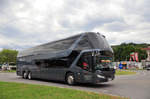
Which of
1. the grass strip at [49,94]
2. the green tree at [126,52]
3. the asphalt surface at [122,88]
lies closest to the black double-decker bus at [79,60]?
the asphalt surface at [122,88]

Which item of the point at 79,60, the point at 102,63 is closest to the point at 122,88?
the point at 102,63

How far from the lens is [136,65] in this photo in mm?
66250

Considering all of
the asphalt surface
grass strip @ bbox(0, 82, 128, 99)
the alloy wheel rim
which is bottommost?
the asphalt surface

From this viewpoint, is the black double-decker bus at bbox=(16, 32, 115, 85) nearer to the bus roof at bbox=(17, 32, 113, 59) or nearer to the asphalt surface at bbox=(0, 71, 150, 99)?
the bus roof at bbox=(17, 32, 113, 59)

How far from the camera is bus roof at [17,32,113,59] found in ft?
39.9

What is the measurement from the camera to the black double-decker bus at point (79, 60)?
11672 millimetres

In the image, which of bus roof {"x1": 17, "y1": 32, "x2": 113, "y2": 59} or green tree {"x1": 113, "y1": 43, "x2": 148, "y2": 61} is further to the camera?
green tree {"x1": 113, "y1": 43, "x2": 148, "y2": 61}

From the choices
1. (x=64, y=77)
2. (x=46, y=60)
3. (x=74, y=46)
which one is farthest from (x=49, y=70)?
(x=74, y=46)

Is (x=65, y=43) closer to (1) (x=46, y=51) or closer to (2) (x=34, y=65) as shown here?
(1) (x=46, y=51)

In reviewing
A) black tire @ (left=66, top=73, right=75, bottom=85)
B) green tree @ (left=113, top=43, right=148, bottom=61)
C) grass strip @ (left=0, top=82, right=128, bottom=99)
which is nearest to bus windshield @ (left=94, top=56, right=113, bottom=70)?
black tire @ (left=66, top=73, right=75, bottom=85)

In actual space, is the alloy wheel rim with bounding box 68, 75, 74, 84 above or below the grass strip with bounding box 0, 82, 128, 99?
above

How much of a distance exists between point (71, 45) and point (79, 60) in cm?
159

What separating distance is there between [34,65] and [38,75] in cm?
136

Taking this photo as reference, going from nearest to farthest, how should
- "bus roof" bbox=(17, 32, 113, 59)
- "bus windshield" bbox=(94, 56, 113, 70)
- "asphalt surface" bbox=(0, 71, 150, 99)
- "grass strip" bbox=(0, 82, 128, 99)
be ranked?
"grass strip" bbox=(0, 82, 128, 99) → "asphalt surface" bbox=(0, 71, 150, 99) → "bus windshield" bbox=(94, 56, 113, 70) → "bus roof" bbox=(17, 32, 113, 59)
